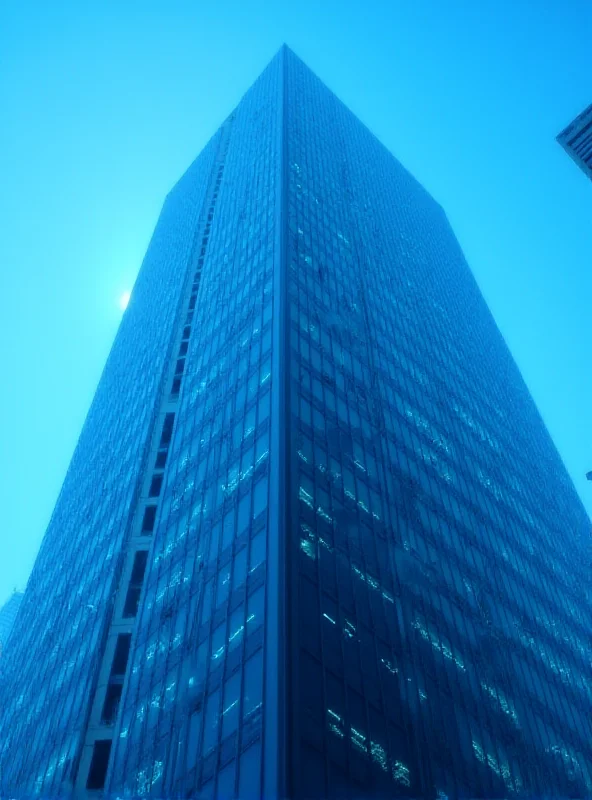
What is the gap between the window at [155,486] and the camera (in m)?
61.5

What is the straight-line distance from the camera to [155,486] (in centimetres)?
6259

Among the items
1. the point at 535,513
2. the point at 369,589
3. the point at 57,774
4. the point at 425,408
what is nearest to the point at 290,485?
the point at 369,589

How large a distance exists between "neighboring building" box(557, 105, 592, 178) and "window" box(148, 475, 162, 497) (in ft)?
170

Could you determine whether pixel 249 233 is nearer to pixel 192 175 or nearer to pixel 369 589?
pixel 369 589

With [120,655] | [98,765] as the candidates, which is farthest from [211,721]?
[120,655]

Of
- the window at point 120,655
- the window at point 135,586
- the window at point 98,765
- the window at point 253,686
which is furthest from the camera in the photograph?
the window at point 135,586

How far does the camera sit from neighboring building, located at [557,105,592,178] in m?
56.8

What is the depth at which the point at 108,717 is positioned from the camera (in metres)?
44.5

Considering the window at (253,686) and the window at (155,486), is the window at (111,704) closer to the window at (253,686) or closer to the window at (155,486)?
the window at (155,486)

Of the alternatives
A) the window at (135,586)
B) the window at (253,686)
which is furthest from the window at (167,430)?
the window at (253,686)

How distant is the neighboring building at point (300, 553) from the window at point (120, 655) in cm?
18

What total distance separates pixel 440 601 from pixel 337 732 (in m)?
20.8

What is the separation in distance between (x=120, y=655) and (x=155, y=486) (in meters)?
18.1

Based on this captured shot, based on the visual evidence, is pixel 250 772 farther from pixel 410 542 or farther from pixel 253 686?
pixel 410 542
